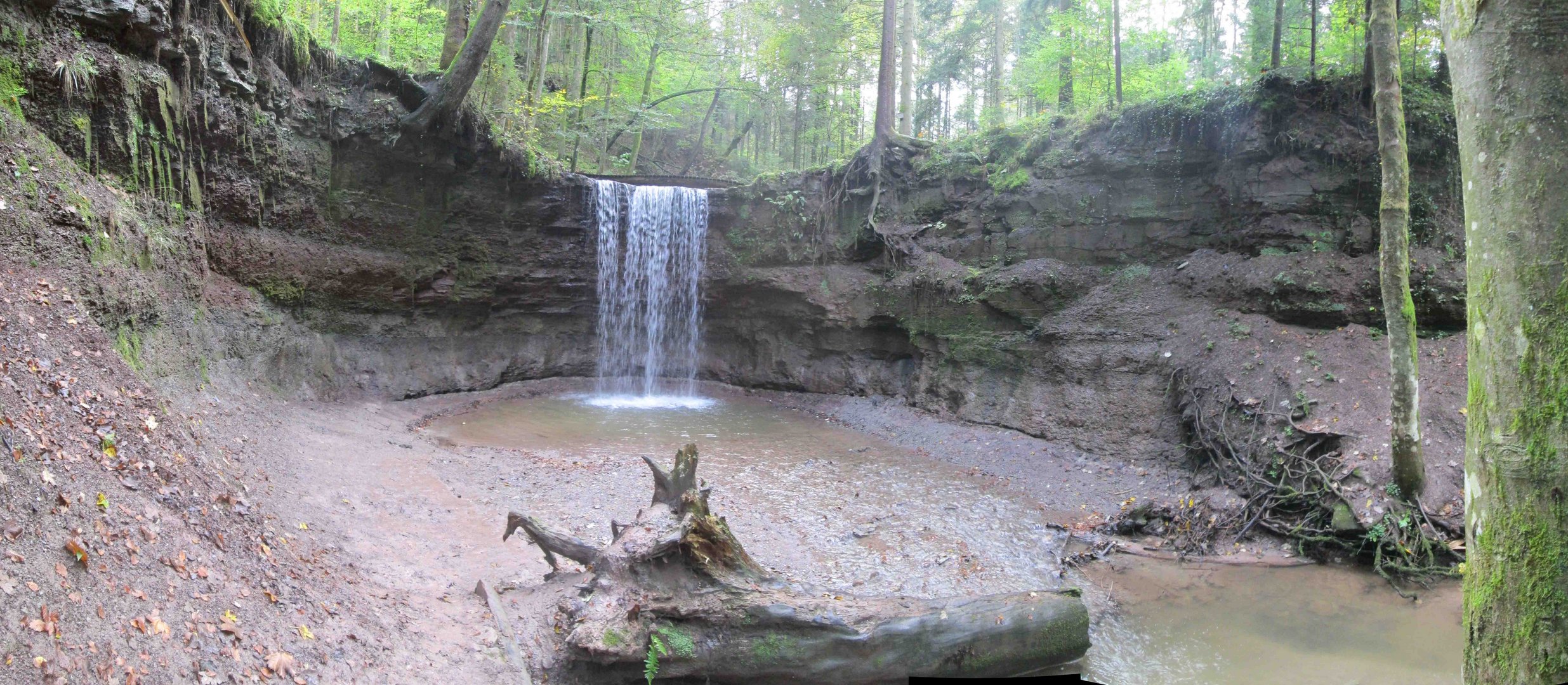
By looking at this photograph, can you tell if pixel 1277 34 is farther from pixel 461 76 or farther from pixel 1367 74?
pixel 461 76

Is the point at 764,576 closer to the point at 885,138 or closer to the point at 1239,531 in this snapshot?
the point at 1239,531

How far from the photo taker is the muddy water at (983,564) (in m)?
5.11

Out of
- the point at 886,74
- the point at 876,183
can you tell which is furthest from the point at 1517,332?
the point at 886,74

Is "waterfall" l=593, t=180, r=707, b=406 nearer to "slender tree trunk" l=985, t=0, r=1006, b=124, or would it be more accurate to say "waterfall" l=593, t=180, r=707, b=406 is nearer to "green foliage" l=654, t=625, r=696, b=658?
"green foliage" l=654, t=625, r=696, b=658

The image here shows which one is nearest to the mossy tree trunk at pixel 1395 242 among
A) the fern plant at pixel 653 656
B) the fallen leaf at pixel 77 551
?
the fern plant at pixel 653 656

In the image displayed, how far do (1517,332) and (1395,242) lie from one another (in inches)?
232

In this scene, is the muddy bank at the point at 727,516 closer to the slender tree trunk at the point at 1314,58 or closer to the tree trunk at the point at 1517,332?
the tree trunk at the point at 1517,332

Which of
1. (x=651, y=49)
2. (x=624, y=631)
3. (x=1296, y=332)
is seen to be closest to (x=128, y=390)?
(x=624, y=631)

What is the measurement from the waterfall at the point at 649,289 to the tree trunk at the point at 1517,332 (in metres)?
13.7

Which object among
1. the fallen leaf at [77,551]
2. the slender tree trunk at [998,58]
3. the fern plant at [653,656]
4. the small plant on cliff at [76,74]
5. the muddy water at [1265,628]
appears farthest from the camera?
the slender tree trunk at [998,58]

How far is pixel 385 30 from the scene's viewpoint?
17.7 metres

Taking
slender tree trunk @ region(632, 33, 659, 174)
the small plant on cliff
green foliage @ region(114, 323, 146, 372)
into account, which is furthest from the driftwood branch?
slender tree trunk @ region(632, 33, 659, 174)

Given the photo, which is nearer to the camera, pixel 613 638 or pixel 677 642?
pixel 613 638

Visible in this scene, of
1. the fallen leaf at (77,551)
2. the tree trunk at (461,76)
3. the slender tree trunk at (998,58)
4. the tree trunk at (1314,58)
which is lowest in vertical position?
the fallen leaf at (77,551)
